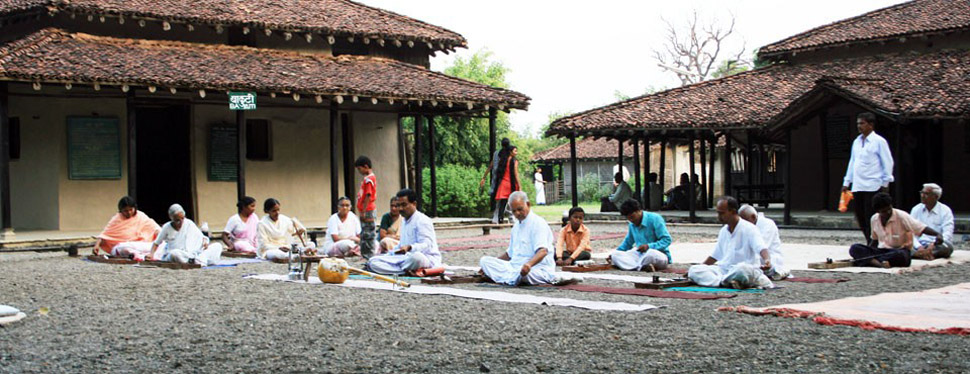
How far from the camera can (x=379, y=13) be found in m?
25.0

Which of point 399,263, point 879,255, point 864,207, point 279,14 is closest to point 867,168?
point 864,207

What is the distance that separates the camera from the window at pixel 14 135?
18891 mm

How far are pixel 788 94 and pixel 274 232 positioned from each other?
14.7 meters

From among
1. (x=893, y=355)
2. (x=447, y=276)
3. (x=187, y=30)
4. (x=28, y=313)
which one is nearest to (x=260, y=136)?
(x=187, y=30)

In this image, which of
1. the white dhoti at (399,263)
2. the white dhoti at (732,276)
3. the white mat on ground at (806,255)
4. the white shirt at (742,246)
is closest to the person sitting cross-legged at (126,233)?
the white dhoti at (399,263)

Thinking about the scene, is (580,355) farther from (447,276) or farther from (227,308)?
(447,276)

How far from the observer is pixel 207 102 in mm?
20609

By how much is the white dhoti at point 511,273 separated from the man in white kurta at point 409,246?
1.03 metres

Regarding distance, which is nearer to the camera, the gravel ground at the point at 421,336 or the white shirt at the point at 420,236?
the gravel ground at the point at 421,336

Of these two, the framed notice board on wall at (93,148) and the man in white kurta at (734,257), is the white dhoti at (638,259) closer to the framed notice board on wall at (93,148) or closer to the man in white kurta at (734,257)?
the man in white kurta at (734,257)

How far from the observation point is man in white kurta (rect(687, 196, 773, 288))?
33.5 ft

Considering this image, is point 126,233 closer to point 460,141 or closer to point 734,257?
point 734,257

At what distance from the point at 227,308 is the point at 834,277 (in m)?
6.09

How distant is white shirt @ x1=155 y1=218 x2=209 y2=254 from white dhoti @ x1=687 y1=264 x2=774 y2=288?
21.4 feet
